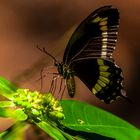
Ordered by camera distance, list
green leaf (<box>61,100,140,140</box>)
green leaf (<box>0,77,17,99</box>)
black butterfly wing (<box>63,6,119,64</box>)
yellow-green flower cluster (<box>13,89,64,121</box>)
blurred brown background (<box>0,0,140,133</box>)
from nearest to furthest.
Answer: yellow-green flower cluster (<box>13,89,64,121</box>) → green leaf (<box>0,77,17,99</box>) → green leaf (<box>61,100,140,140</box>) → black butterfly wing (<box>63,6,119,64</box>) → blurred brown background (<box>0,0,140,133</box>)

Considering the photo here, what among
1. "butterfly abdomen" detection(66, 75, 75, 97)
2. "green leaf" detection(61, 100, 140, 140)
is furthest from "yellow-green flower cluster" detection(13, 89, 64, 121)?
"butterfly abdomen" detection(66, 75, 75, 97)

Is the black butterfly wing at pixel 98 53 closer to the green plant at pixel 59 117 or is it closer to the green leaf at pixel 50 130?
the green plant at pixel 59 117

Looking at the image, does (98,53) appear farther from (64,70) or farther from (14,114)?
(14,114)

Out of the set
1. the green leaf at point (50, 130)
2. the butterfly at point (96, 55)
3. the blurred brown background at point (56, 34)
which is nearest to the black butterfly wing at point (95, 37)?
the butterfly at point (96, 55)

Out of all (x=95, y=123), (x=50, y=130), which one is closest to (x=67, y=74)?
(x=95, y=123)

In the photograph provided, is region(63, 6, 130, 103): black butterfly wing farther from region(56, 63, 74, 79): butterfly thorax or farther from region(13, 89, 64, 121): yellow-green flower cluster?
region(13, 89, 64, 121): yellow-green flower cluster
